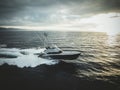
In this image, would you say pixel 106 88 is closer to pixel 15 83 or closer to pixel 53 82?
pixel 53 82

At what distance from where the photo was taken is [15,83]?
45.3 ft

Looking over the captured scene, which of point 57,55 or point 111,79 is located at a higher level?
point 57,55

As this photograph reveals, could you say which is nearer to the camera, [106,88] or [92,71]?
[106,88]

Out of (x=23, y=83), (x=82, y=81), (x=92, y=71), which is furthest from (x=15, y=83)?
(x=92, y=71)

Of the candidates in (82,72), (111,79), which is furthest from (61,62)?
(111,79)

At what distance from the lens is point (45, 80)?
1498 cm

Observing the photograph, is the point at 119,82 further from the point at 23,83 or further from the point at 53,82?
the point at 23,83

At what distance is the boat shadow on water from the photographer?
13.3 metres

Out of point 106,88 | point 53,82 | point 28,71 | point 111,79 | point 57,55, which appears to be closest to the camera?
point 106,88

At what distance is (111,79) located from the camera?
1573 centimetres

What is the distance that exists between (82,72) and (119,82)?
4796 mm

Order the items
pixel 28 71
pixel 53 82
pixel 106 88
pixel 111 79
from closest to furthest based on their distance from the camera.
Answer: pixel 106 88
pixel 53 82
pixel 111 79
pixel 28 71

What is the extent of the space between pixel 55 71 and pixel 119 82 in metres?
7.84

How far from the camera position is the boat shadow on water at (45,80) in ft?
43.6
